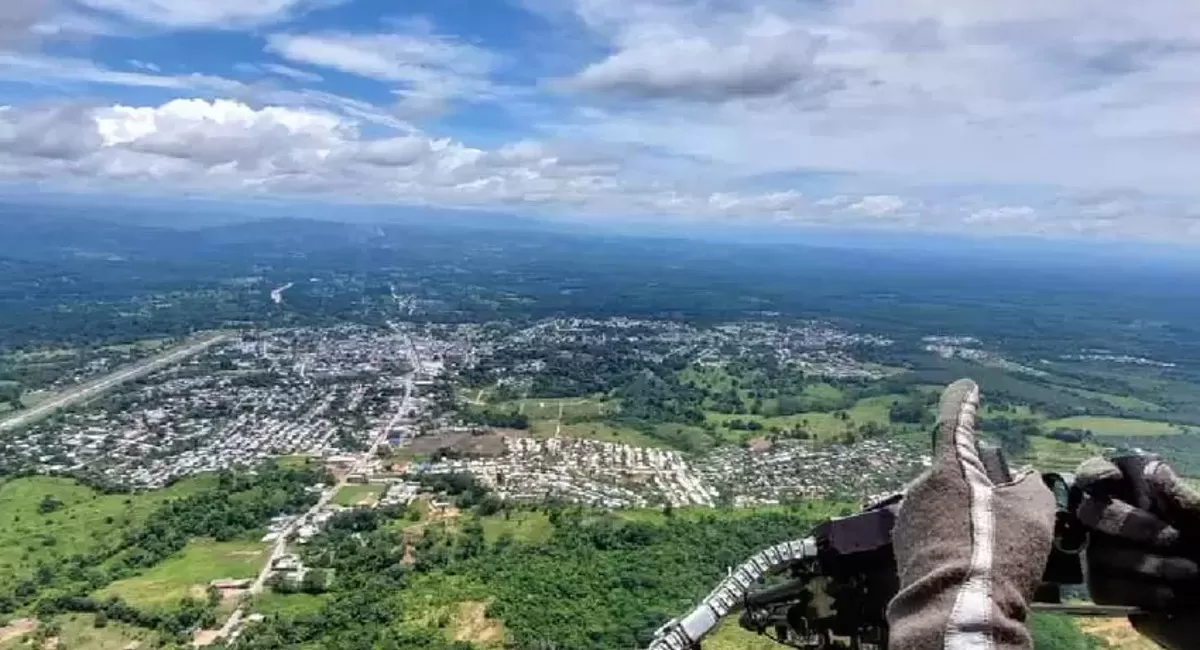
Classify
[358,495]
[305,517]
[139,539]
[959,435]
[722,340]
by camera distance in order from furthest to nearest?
[722,340]
[358,495]
[305,517]
[139,539]
[959,435]

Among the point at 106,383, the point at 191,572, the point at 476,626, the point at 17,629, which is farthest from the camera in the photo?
the point at 106,383

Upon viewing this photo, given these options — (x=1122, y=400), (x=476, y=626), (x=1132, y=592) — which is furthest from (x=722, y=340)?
(x=1132, y=592)

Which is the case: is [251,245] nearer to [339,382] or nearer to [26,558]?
[339,382]

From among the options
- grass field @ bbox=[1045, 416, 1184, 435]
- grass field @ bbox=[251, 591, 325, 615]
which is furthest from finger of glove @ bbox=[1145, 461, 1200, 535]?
grass field @ bbox=[1045, 416, 1184, 435]

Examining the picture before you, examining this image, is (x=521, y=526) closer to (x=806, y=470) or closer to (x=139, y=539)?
(x=139, y=539)

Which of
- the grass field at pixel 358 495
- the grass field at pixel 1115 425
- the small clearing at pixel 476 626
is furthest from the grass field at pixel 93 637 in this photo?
the grass field at pixel 1115 425

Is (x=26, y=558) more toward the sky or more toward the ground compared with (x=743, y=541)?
more toward the ground

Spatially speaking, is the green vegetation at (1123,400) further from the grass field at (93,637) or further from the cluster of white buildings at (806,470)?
the grass field at (93,637)

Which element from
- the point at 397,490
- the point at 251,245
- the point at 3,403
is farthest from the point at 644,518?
the point at 251,245
